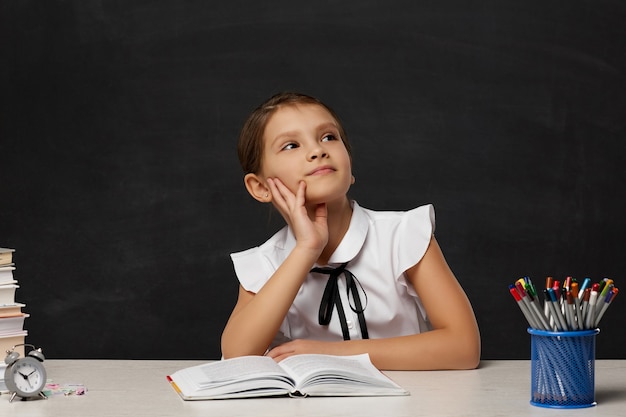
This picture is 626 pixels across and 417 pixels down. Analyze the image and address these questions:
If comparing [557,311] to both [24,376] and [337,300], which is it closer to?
[337,300]

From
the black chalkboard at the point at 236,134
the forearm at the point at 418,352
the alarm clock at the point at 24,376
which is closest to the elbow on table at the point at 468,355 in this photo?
the forearm at the point at 418,352

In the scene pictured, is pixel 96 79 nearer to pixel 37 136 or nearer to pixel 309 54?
pixel 37 136

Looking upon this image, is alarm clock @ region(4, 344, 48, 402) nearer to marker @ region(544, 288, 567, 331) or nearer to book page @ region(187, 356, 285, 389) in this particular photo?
book page @ region(187, 356, 285, 389)

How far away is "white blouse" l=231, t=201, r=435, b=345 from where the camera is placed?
6.66 feet

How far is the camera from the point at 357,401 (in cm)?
146

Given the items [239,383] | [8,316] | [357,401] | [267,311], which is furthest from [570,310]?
[8,316]

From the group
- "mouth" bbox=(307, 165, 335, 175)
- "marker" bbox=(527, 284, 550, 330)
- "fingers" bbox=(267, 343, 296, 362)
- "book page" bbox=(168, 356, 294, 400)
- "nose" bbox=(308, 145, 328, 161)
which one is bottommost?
"fingers" bbox=(267, 343, 296, 362)

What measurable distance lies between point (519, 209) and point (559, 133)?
0.30 m

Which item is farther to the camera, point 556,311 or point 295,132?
point 295,132

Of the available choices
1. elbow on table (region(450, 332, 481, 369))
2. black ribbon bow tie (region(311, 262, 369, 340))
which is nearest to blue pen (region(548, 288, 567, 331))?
elbow on table (region(450, 332, 481, 369))

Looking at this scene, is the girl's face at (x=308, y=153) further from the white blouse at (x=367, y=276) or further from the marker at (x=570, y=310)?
the marker at (x=570, y=310)

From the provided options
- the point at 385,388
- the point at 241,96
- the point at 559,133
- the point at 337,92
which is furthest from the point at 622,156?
the point at 385,388

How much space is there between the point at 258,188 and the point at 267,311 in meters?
0.37

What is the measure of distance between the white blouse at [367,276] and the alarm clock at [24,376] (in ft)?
1.88
